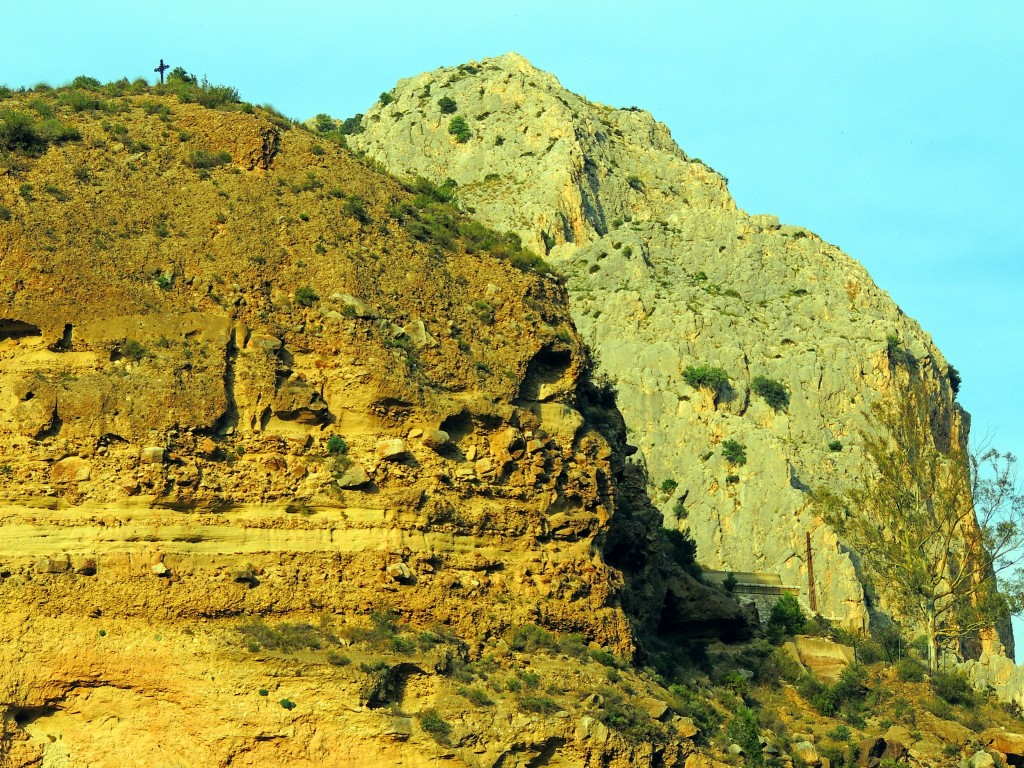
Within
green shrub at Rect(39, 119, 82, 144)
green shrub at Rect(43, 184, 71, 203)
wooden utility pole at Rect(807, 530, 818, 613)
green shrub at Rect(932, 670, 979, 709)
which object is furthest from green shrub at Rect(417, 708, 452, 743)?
wooden utility pole at Rect(807, 530, 818, 613)

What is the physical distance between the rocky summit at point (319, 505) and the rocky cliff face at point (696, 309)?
35333 mm

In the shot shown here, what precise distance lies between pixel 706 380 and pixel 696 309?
21.7 ft

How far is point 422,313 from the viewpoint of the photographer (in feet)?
149

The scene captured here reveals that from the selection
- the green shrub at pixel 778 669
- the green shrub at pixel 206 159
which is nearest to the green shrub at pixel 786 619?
the green shrub at pixel 778 669

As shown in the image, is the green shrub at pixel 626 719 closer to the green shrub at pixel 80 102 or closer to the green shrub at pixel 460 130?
the green shrub at pixel 80 102

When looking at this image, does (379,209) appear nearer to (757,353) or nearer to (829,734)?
(829,734)

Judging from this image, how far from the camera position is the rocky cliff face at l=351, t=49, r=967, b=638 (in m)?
95.1

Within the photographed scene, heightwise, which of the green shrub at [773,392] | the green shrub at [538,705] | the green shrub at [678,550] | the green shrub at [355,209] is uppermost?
the green shrub at [773,392]

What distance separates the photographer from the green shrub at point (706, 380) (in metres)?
103

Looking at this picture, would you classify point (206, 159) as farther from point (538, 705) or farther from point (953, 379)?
point (953, 379)

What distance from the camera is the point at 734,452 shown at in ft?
319

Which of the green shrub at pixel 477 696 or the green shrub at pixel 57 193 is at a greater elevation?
the green shrub at pixel 57 193

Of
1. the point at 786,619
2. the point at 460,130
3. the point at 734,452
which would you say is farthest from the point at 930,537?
the point at 460,130

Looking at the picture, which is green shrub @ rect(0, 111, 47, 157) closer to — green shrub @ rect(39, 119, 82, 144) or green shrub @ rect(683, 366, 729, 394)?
green shrub @ rect(39, 119, 82, 144)
